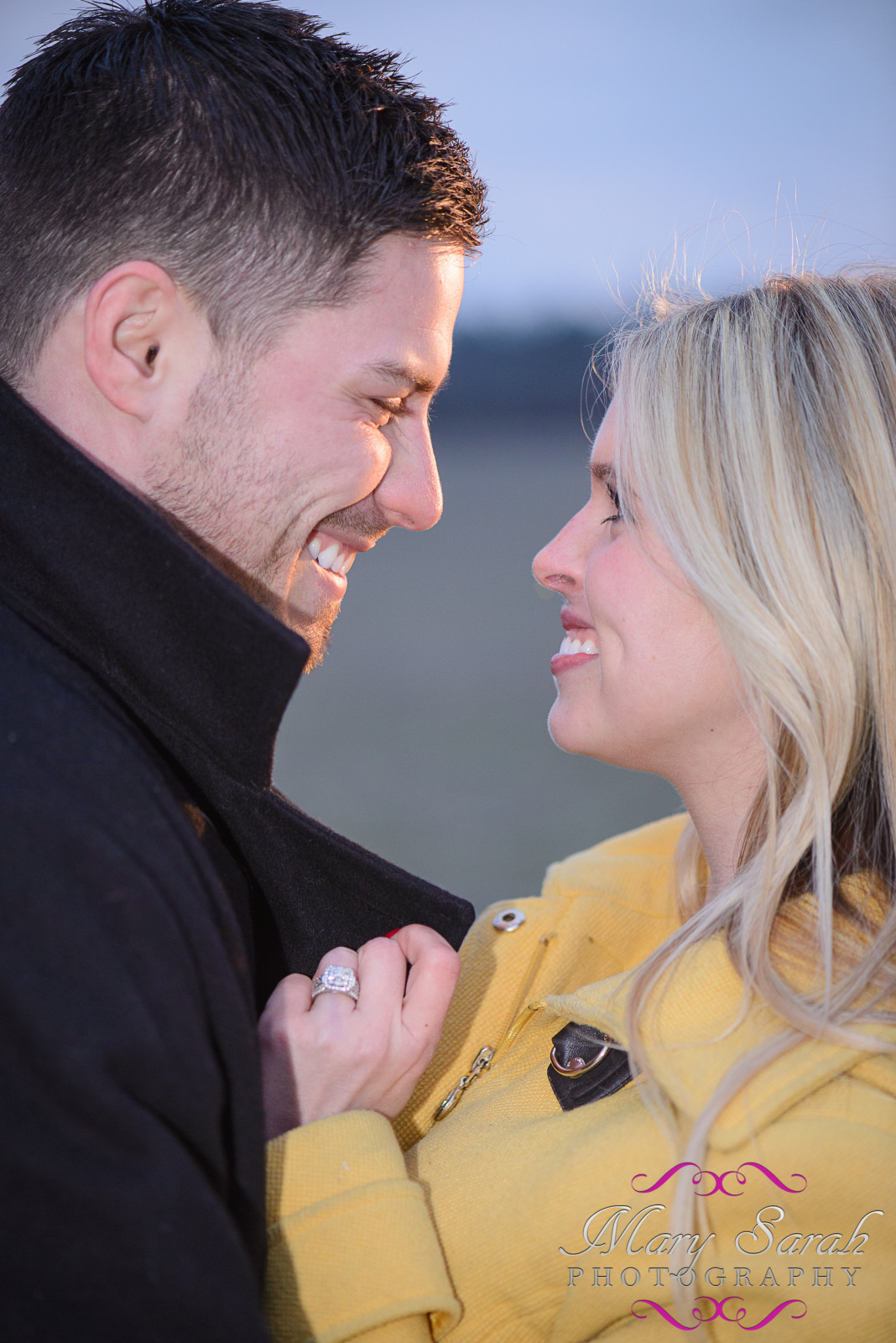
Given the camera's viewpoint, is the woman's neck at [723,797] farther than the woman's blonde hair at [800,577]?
Yes

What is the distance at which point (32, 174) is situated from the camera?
195 cm

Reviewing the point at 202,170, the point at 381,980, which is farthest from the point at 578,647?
the point at 202,170

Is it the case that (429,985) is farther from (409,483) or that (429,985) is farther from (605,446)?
(605,446)

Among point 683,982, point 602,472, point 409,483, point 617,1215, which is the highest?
point 602,472

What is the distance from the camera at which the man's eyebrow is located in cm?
199

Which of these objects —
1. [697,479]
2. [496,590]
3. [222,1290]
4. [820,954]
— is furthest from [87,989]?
[496,590]

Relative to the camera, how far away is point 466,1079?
1.96 meters

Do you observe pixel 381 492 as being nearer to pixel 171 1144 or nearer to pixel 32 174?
pixel 32 174

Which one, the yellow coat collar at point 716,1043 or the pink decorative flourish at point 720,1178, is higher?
the yellow coat collar at point 716,1043

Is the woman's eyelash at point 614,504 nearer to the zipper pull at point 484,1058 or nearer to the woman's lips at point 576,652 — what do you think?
the woman's lips at point 576,652

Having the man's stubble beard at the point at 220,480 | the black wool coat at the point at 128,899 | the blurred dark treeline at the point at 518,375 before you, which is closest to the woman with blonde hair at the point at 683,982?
the black wool coat at the point at 128,899

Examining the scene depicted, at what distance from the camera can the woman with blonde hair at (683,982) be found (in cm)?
144

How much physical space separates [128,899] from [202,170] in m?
1.41

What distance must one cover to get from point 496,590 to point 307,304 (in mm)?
9513
